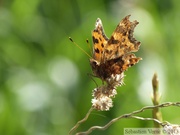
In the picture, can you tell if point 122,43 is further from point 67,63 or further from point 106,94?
point 67,63

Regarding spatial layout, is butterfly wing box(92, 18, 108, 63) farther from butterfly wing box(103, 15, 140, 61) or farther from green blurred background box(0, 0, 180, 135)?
green blurred background box(0, 0, 180, 135)

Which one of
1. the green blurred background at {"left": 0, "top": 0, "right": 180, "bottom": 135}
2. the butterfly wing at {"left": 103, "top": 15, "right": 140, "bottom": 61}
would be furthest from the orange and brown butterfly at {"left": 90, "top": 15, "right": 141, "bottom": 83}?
the green blurred background at {"left": 0, "top": 0, "right": 180, "bottom": 135}

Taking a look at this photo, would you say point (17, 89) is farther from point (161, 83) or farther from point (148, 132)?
point (148, 132)

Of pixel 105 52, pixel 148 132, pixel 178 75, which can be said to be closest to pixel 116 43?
pixel 105 52

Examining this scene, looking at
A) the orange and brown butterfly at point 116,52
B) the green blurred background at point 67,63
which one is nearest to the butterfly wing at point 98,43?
the orange and brown butterfly at point 116,52

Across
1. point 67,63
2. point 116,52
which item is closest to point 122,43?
point 116,52

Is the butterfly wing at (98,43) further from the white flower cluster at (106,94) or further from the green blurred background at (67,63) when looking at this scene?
the green blurred background at (67,63)
